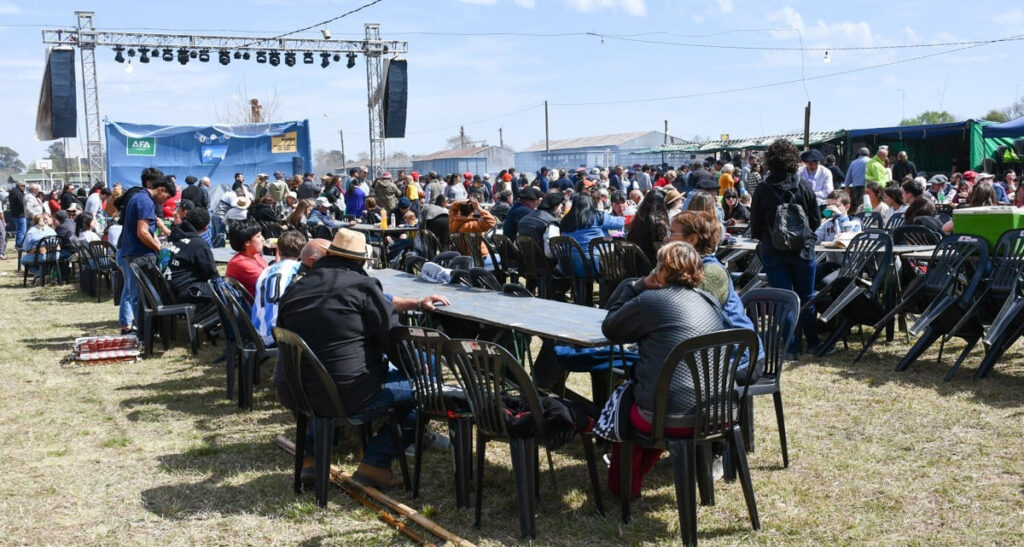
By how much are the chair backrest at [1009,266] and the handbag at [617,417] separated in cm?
371

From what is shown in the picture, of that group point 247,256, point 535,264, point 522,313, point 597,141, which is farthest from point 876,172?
point 597,141

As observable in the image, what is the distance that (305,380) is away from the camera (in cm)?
423

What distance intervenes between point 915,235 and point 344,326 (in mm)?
5741

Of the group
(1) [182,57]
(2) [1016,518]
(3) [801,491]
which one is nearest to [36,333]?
(3) [801,491]

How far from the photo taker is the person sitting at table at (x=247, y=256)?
22.7ft

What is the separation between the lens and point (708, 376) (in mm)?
3592

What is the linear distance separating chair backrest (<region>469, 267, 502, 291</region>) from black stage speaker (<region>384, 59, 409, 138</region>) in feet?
67.1

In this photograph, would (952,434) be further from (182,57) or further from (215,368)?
(182,57)

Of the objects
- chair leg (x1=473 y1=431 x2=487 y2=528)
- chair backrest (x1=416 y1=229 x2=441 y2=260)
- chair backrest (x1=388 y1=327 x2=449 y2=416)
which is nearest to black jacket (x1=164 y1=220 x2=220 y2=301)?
chair backrest (x1=416 y1=229 x2=441 y2=260)

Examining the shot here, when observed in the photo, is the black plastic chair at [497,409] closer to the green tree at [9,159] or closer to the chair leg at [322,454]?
the chair leg at [322,454]

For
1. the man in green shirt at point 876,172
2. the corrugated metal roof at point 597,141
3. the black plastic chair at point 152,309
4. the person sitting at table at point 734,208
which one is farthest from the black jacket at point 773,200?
the corrugated metal roof at point 597,141

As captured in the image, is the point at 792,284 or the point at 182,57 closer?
the point at 792,284

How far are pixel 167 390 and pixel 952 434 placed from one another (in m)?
5.12

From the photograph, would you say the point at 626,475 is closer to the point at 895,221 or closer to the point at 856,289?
the point at 856,289
